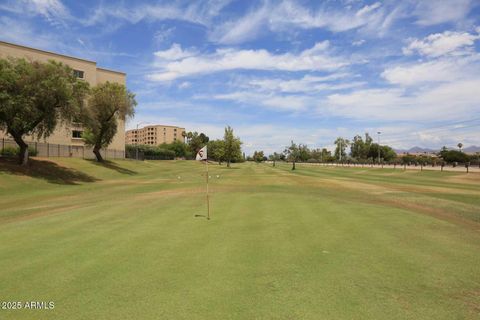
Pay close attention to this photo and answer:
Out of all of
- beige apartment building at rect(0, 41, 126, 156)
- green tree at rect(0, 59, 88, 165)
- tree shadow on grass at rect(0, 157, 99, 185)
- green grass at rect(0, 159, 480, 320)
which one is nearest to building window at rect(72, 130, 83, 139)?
beige apartment building at rect(0, 41, 126, 156)

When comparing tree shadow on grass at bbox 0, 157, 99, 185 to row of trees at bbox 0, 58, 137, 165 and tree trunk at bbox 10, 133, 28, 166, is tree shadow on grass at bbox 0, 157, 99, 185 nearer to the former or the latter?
tree trunk at bbox 10, 133, 28, 166

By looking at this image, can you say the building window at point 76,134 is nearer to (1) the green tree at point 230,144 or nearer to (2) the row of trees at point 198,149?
(2) the row of trees at point 198,149

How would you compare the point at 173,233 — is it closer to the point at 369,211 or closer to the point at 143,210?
the point at 143,210

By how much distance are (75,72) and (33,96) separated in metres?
46.6

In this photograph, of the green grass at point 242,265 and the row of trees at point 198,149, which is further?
the row of trees at point 198,149

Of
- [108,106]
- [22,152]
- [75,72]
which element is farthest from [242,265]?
[75,72]

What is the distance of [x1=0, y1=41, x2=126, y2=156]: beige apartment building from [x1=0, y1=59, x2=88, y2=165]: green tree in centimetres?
2527

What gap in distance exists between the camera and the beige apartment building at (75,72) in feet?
219

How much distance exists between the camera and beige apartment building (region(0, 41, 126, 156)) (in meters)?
66.6

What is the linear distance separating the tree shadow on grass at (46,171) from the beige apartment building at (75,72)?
73.2ft

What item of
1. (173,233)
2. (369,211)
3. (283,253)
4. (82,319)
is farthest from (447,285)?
(369,211)

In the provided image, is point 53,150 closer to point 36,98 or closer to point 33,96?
point 36,98

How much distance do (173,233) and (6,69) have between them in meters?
33.2

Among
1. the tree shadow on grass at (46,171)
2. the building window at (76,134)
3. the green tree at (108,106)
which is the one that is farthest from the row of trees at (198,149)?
the tree shadow on grass at (46,171)
